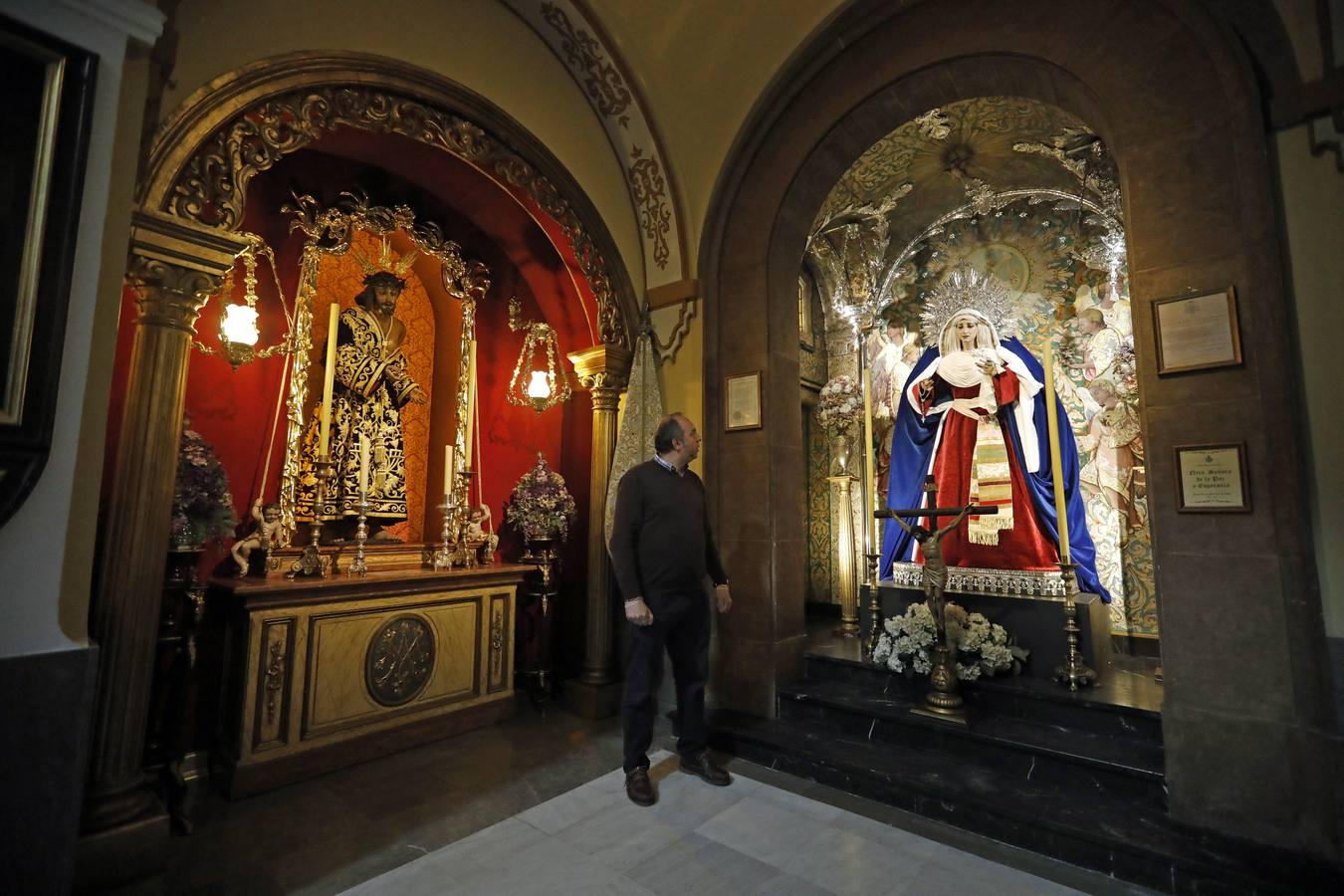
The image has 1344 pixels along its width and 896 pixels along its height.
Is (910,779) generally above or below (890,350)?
below

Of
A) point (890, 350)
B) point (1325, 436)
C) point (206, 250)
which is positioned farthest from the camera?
point (890, 350)

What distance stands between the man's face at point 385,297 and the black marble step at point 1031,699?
3.72 m

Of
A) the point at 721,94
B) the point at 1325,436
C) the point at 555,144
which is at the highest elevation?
the point at 721,94

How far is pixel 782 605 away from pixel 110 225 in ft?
11.8

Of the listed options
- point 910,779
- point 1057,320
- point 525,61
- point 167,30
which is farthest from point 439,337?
point 1057,320

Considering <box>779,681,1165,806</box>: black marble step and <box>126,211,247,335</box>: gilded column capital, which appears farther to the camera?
<box>779,681,1165,806</box>: black marble step

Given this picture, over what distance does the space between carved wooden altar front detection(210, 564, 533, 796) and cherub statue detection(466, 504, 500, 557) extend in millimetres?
229

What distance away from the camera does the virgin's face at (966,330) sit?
504 cm

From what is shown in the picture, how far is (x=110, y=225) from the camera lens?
175cm

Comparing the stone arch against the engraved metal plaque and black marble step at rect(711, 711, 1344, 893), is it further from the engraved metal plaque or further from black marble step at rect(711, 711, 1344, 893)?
the engraved metal plaque

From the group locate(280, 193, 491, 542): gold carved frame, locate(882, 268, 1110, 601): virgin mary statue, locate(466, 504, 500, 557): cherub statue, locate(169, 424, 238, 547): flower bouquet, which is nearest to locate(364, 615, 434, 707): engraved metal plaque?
locate(466, 504, 500, 557): cherub statue

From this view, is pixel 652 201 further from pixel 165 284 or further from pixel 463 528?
pixel 165 284

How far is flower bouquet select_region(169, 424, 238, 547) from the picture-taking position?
110 inches

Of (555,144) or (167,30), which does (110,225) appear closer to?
(167,30)
